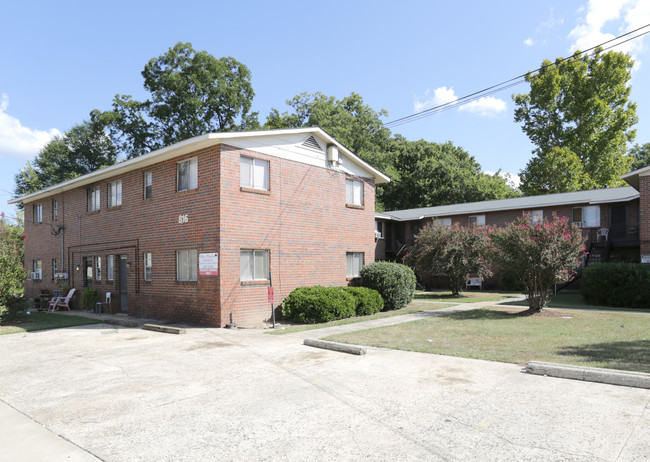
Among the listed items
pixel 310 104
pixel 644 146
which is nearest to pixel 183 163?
pixel 310 104

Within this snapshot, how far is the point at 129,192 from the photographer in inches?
675

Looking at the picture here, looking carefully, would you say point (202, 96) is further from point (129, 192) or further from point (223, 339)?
point (223, 339)

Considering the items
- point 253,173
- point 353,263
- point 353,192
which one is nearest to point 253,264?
point 253,173

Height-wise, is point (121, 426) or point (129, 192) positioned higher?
point (129, 192)

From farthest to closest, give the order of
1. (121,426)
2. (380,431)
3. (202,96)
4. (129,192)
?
(202,96), (129,192), (121,426), (380,431)

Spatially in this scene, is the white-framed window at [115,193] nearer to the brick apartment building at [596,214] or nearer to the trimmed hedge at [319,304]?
the trimmed hedge at [319,304]

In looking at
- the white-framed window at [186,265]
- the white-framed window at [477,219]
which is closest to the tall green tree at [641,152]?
the white-framed window at [477,219]

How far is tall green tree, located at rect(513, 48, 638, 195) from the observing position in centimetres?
3531

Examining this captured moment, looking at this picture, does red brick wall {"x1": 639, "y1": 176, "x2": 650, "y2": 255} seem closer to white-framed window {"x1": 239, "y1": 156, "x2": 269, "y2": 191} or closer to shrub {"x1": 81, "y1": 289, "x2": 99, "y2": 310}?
white-framed window {"x1": 239, "y1": 156, "x2": 269, "y2": 191}

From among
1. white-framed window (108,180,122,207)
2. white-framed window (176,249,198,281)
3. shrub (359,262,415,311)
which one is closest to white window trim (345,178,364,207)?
shrub (359,262,415,311)

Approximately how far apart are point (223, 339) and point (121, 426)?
20.1ft

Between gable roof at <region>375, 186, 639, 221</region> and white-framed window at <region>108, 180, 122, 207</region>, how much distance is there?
59.1 ft

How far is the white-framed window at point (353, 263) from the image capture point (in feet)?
60.4

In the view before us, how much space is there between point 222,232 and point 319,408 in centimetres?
861
